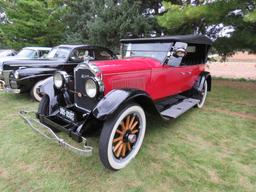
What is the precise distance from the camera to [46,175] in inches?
105

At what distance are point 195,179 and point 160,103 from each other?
177 cm

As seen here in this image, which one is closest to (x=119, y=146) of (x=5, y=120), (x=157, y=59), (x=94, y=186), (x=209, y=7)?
(x=94, y=186)

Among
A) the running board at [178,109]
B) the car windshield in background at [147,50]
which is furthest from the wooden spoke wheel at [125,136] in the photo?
the car windshield in background at [147,50]

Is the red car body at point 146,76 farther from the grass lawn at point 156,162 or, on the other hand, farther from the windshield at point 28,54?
the windshield at point 28,54

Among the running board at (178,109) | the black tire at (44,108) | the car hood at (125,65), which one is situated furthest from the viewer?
the running board at (178,109)

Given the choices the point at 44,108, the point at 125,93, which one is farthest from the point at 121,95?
the point at 44,108

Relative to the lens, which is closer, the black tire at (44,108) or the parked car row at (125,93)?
the parked car row at (125,93)

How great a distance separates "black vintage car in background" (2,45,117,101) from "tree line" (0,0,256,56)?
259 cm

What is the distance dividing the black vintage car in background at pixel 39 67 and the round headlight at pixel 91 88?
2766 millimetres

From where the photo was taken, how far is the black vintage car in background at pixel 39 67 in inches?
222

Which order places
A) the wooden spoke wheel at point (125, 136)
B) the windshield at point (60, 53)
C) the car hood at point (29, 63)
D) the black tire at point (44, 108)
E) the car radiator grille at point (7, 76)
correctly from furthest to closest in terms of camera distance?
the windshield at point (60, 53) < the car hood at point (29, 63) < the car radiator grille at point (7, 76) < the black tire at point (44, 108) < the wooden spoke wheel at point (125, 136)

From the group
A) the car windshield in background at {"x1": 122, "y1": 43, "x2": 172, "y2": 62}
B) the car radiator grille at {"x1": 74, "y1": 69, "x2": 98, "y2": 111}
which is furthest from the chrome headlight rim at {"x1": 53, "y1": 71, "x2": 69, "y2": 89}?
the car windshield in background at {"x1": 122, "y1": 43, "x2": 172, "y2": 62}

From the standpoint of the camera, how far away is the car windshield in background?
13.2 ft

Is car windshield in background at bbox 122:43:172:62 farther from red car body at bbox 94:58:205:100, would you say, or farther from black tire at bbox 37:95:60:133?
black tire at bbox 37:95:60:133
